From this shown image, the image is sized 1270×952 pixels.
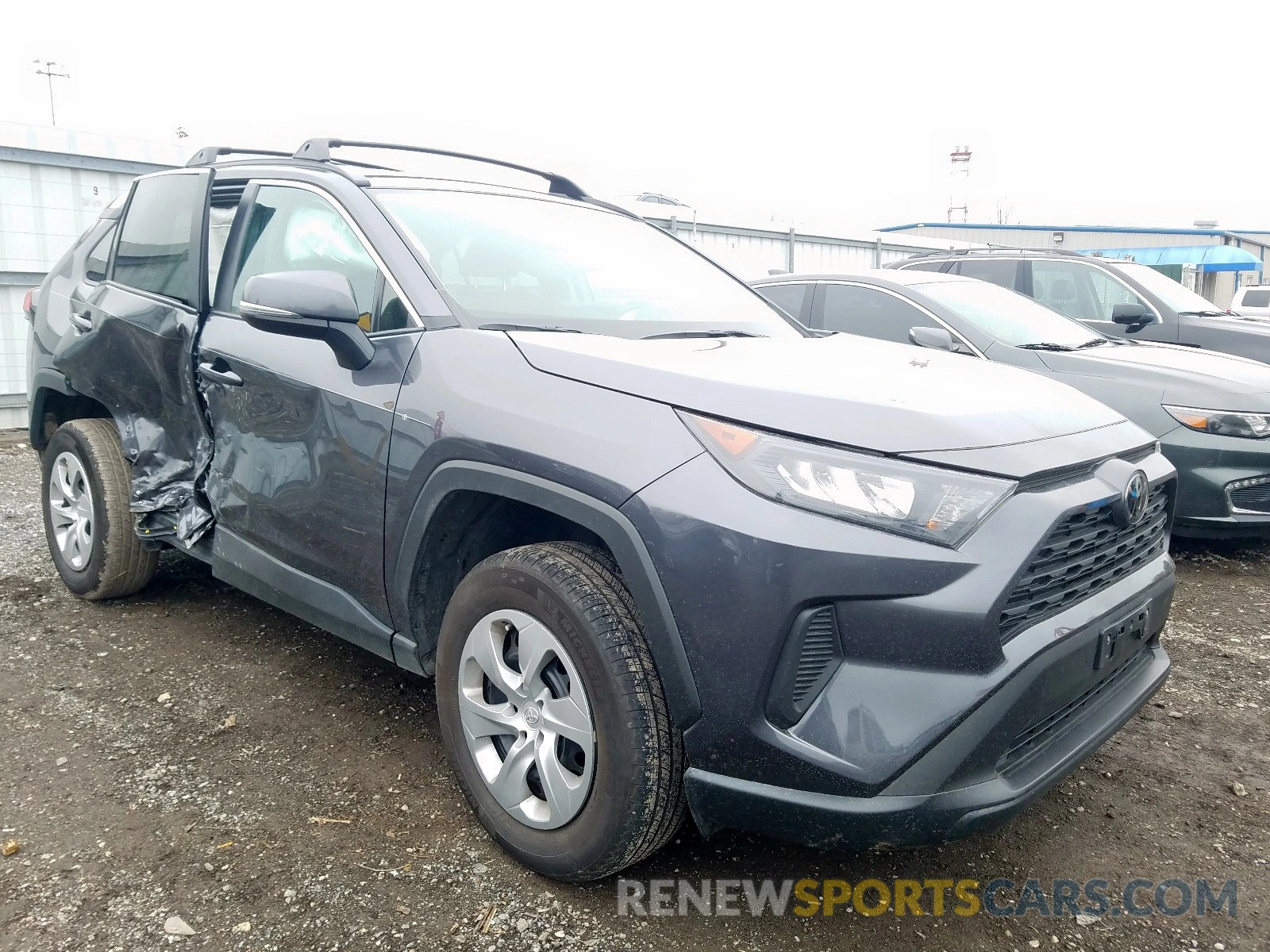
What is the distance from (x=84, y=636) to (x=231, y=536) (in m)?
1.11

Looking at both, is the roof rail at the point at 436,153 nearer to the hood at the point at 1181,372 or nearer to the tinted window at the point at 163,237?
the tinted window at the point at 163,237

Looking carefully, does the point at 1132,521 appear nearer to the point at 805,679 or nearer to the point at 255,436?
the point at 805,679

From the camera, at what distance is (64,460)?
13.2 feet

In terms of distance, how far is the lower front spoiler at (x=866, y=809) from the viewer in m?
1.78

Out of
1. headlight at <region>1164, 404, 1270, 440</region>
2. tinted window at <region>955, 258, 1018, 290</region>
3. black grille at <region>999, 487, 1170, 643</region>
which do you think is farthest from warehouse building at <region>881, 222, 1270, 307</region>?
black grille at <region>999, 487, 1170, 643</region>

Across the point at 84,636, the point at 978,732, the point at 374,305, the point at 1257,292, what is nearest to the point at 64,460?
the point at 84,636

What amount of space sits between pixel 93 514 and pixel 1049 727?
360 centimetres

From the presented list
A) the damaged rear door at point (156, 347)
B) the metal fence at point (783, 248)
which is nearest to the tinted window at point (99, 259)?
the damaged rear door at point (156, 347)

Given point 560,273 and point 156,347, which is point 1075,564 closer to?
point 560,273

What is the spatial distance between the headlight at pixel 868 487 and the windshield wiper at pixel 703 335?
86 centimetres

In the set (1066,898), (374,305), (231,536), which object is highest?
(374,305)

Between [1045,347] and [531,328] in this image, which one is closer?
[531,328]

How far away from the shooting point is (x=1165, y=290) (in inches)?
279

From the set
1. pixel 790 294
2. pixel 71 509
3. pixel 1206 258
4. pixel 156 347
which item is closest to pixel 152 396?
pixel 156 347
